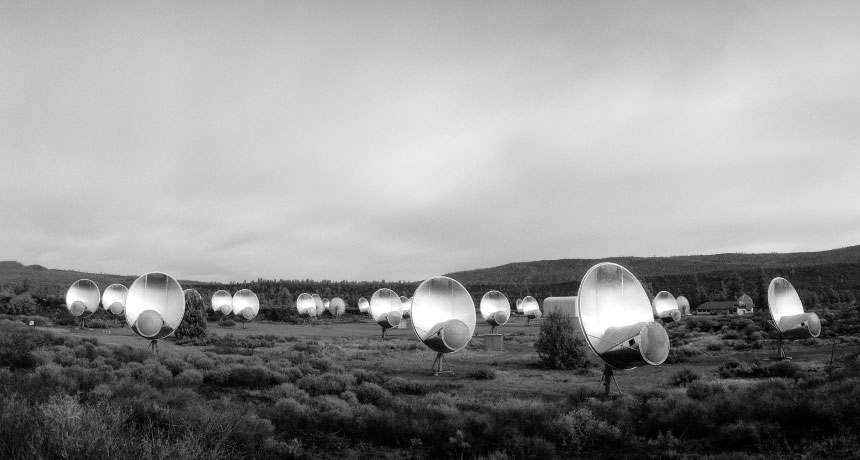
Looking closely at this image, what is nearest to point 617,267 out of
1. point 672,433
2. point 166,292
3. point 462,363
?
point 672,433

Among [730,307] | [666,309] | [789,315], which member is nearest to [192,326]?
[789,315]

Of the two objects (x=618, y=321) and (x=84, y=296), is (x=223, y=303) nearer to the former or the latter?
(x=84, y=296)

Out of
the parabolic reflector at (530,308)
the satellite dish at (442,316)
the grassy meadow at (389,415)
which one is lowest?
the parabolic reflector at (530,308)

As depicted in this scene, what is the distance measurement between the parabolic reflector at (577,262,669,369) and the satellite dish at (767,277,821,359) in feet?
41.6

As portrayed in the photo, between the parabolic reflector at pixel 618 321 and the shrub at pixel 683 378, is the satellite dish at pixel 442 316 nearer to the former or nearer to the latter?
the parabolic reflector at pixel 618 321

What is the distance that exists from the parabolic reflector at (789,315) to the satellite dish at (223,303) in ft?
158

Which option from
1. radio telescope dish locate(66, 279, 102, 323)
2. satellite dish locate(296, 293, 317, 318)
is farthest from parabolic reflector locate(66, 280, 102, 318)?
satellite dish locate(296, 293, 317, 318)

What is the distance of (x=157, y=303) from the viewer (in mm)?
21828

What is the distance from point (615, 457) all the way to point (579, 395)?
17.3ft

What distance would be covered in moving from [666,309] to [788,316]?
28710 mm

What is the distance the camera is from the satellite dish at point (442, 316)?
19031 mm

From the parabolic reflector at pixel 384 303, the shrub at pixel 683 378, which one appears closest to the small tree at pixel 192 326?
the parabolic reflector at pixel 384 303

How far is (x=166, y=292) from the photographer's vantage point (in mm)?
22141

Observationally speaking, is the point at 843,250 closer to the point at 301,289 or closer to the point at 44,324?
the point at 301,289
